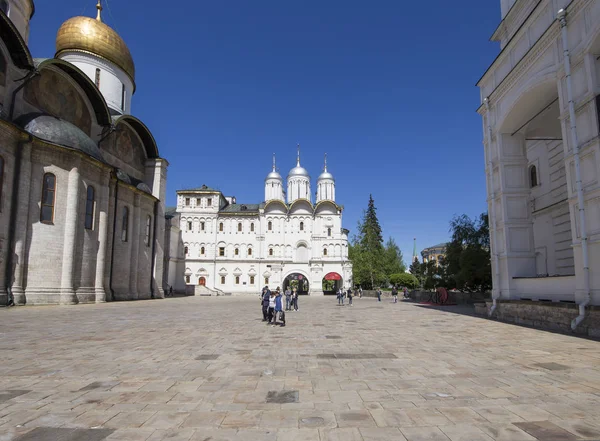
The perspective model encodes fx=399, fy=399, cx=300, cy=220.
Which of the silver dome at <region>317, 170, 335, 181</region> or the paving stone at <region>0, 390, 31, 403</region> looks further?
the silver dome at <region>317, 170, 335, 181</region>

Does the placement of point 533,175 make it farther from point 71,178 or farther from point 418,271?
point 418,271

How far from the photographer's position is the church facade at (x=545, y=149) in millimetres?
11750

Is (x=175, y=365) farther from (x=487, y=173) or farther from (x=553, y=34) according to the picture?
(x=487, y=173)

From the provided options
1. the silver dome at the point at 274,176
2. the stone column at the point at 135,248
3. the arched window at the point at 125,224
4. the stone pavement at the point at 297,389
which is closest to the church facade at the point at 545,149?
the stone pavement at the point at 297,389

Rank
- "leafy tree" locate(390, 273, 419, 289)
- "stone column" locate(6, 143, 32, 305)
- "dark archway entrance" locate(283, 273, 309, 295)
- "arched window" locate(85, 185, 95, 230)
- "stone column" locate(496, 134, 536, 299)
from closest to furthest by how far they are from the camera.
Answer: "stone column" locate(496, 134, 536, 299)
"stone column" locate(6, 143, 32, 305)
"arched window" locate(85, 185, 95, 230)
"dark archway entrance" locate(283, 273, 309, 295)
"leafy tree" locate(390, 273, 419, 289)

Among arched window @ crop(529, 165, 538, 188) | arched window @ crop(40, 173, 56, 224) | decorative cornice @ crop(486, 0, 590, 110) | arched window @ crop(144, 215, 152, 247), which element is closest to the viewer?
decorative cornice @ crop(486, 0, 590, 110)

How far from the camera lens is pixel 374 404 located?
493 centimetres

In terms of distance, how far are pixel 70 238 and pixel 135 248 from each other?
9.09m

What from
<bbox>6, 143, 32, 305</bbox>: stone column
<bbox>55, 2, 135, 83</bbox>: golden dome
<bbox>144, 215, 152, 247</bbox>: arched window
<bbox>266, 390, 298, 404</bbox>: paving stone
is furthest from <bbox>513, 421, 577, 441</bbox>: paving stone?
<bbox>55, 2, 135, 83</bbox>: golden dome

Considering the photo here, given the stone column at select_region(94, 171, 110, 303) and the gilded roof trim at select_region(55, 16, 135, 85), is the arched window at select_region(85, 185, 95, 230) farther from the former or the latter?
the gilded roof trim at select_region(55, 16, 135, 85)

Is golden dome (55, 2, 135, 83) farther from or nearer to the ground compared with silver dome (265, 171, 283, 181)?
farther from the ground

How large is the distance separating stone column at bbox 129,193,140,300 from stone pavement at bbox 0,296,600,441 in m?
24.0

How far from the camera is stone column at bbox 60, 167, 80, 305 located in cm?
2439

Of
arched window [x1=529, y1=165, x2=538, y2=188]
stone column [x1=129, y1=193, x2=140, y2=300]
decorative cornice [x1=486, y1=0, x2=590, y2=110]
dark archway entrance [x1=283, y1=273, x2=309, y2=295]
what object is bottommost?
dark archway entrance [x1=283, y1=273, x2=309, y2=295]
